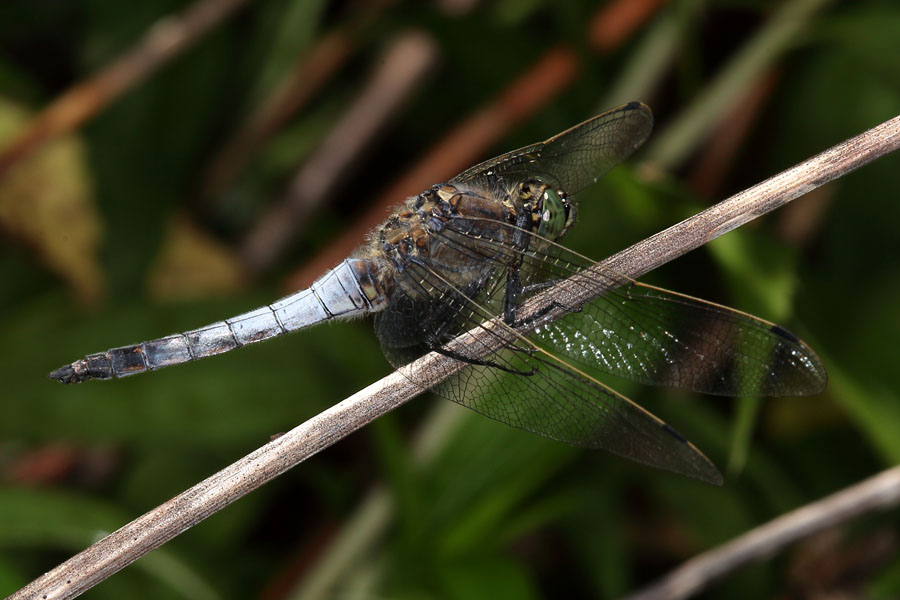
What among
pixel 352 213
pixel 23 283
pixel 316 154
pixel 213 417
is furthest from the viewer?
pixel 352 213

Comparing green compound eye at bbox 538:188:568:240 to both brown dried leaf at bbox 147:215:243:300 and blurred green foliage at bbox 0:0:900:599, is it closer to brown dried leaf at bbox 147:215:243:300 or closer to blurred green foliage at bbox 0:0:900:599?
blurred green foliage at bbox 0:0:900:599

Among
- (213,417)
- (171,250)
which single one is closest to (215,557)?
(213,417)

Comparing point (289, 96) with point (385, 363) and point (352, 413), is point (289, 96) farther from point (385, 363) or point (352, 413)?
point (352, 413)

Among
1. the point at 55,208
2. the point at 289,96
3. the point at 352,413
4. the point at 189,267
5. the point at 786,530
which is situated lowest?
the point at 786,530

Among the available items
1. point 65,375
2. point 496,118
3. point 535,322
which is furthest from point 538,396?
point 496,118

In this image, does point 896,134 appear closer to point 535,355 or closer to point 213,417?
point 535,355

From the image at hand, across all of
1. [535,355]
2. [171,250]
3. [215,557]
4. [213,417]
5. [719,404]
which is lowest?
[535,355]
